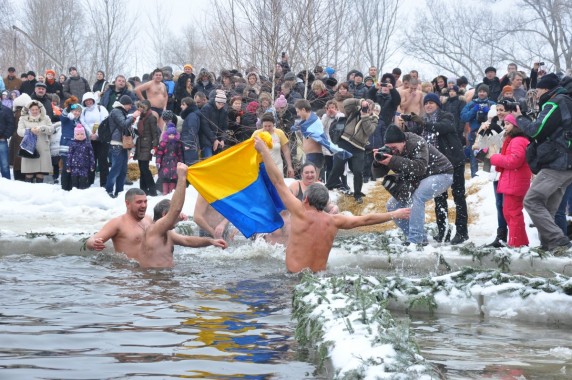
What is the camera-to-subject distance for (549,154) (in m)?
11.2

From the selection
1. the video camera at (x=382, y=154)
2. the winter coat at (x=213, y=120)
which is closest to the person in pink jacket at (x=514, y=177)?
the video camera at (x=382, y=154)

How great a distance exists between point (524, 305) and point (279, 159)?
8366mm

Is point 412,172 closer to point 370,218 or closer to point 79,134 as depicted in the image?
point 370,218

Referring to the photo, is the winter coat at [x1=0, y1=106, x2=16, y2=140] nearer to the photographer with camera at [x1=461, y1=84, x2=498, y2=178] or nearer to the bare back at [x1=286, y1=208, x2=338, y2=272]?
the photographer with camera at [x1=461, y1=84, x2=498, y2=178]

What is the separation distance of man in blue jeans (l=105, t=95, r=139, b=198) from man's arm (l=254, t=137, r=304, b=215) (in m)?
7.93

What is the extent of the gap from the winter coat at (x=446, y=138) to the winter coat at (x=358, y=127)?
426cm

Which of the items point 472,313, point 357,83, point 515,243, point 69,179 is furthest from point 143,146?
point 472,313

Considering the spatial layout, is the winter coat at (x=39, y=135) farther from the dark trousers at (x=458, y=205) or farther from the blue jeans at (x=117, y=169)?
the dark trousers at (x=458, y=205)

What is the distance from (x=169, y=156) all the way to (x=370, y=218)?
30.7 ft

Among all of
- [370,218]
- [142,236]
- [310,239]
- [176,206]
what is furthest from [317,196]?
[142,236]

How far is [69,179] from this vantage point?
19.3 metres

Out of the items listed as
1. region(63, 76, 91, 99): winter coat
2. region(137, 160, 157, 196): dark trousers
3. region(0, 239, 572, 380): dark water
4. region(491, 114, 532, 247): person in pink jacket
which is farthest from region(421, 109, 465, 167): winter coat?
region(63, 76, 91, 99): winter coat

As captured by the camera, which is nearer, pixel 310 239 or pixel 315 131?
pixel 310 239

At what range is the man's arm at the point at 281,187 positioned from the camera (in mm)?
9953
